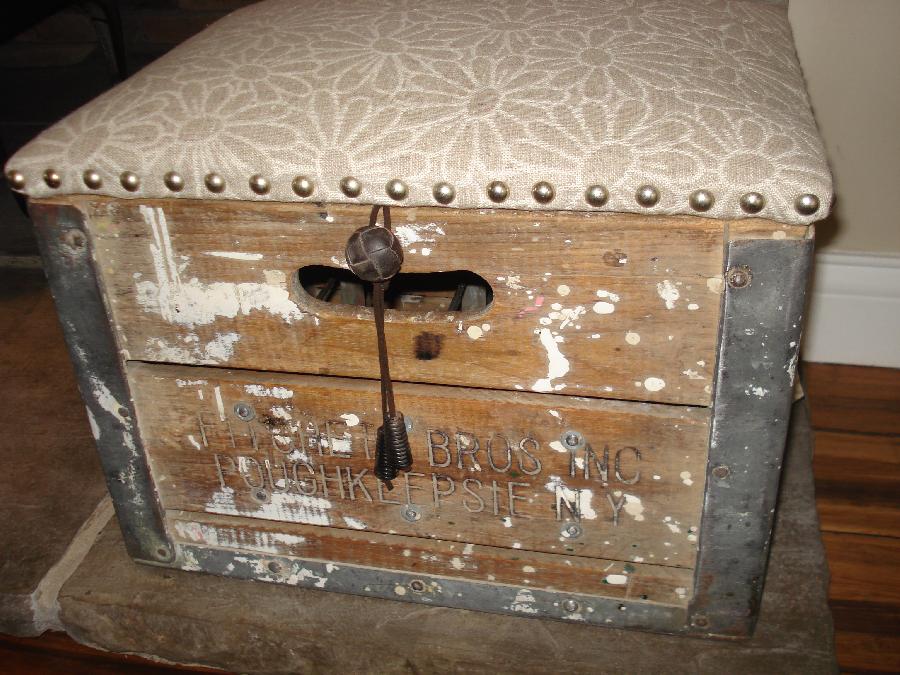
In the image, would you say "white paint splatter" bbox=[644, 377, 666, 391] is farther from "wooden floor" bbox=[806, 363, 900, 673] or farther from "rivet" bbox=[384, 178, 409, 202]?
"wooden floor" bbox=[806, 363, 900, 673]

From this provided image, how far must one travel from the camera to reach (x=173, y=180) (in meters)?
0.62

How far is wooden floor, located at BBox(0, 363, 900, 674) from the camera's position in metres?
0.86

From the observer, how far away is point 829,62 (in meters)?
1.07

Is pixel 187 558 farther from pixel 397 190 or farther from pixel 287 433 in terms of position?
pixel 397 190

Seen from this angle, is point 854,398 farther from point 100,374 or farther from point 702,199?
point 100,374

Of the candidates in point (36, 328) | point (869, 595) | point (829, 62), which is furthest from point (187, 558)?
point (829, 62)

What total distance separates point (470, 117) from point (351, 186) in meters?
0.09

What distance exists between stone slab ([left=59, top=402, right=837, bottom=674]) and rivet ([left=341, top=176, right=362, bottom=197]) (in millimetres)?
393

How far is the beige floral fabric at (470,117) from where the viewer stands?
0.57 meters

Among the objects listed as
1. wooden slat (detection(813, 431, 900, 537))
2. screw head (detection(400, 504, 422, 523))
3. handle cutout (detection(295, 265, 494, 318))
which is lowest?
wooden slat (detection(813, 431, 900, 537))

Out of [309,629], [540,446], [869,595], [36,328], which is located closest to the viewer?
[540,446]

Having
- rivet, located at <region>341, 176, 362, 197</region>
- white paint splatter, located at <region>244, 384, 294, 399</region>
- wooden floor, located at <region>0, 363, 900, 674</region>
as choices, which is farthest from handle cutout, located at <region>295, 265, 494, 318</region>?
wooden floor, located at <region>0, 363, 900, 674</region>

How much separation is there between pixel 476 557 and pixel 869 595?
43 cm

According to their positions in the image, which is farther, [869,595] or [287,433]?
[869,595]
